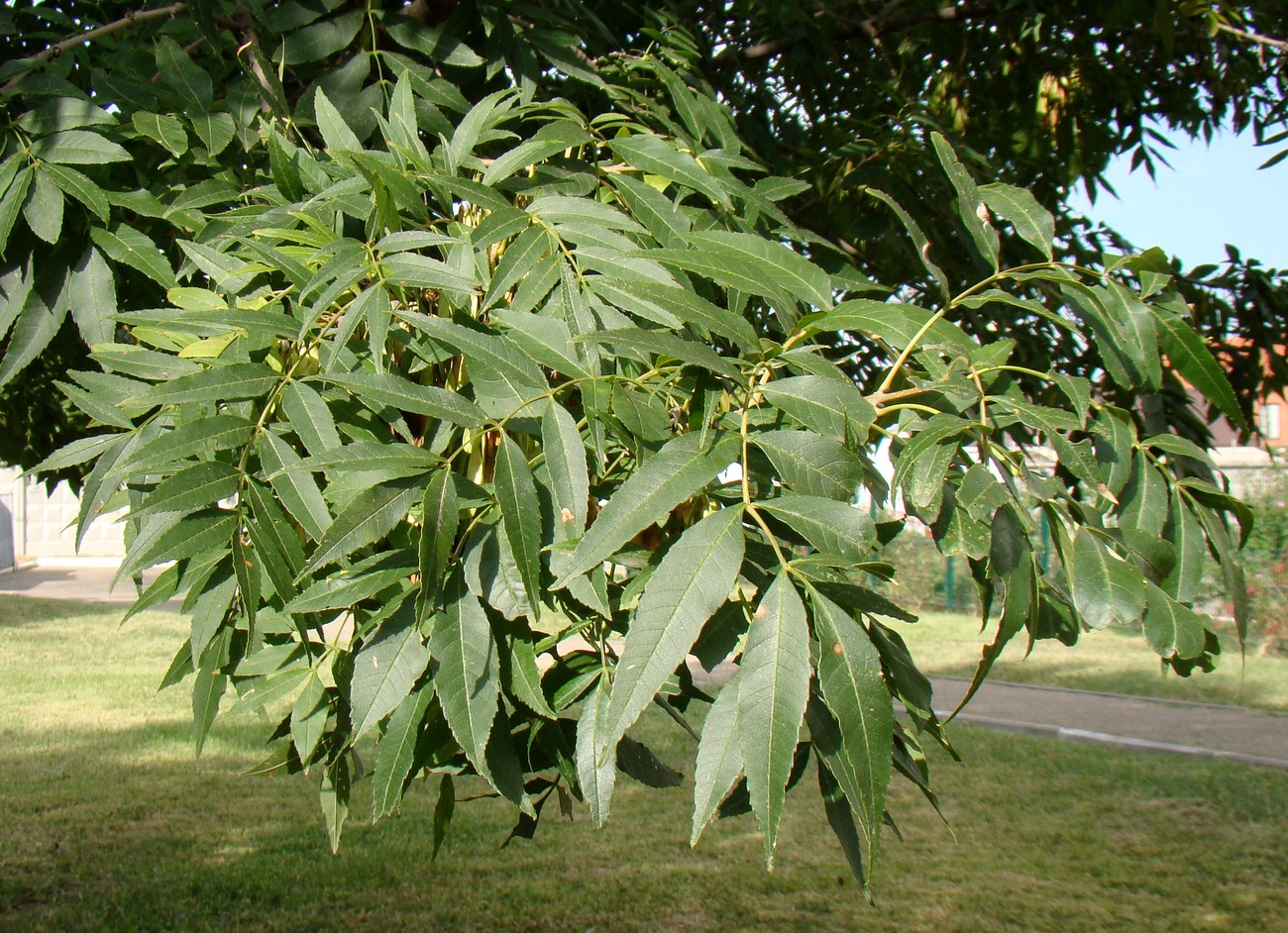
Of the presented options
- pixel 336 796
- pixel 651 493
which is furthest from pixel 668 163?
pixel 336 796

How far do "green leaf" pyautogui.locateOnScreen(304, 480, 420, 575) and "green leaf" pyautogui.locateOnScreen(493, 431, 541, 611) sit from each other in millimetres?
90

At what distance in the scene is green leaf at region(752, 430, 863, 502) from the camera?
3.08ft

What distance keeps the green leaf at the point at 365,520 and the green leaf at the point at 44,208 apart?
0.83m

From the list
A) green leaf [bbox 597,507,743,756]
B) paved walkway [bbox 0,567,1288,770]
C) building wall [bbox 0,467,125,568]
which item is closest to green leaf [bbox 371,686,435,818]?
green leaf [bbox 597,507,743,756]

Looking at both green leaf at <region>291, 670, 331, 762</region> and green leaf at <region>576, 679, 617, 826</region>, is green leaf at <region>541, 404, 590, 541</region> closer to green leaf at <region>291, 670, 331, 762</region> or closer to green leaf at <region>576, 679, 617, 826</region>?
green leaf at <region>576, 679, 617, 826</region>

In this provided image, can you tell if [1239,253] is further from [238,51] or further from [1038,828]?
[1038,828]

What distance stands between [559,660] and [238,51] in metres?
1.21

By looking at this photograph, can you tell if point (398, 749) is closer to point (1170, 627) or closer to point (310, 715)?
point (310, 715)

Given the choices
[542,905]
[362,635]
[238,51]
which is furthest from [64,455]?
[542,905]

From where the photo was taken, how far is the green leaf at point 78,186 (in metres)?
1.61

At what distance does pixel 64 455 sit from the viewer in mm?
1312

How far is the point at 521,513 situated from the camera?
3.29ft

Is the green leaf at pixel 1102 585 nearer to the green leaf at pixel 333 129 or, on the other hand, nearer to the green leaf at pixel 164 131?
the green leaf at pixel 333 129

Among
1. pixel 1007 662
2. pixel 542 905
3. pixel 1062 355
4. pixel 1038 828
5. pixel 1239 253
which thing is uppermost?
→ pixel 1239 253
